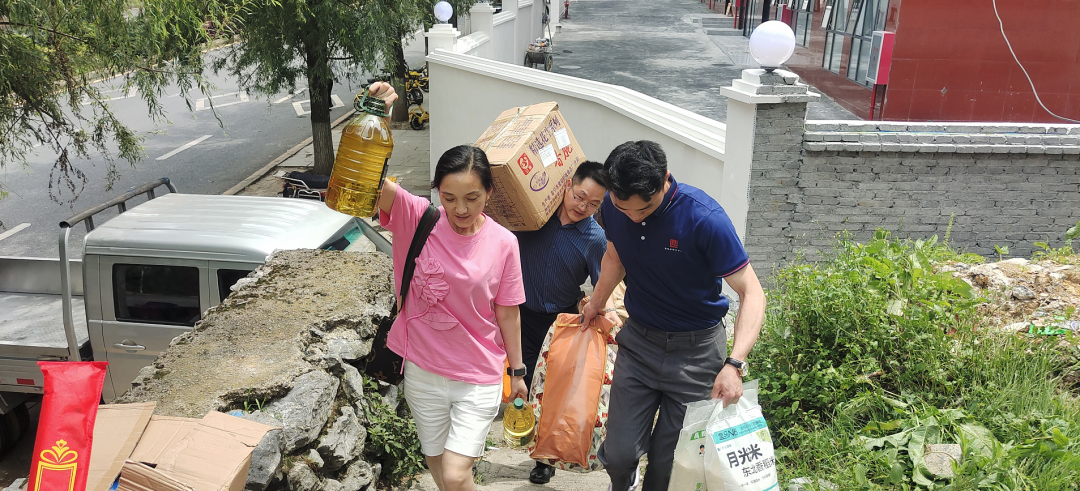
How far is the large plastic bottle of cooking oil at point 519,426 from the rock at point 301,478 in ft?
3.21

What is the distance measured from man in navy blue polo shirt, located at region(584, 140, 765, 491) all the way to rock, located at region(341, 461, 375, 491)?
1059 mm

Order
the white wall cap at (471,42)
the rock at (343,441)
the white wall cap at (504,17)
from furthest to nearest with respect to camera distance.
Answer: the white wall cap at (504,17)
the white wall cap at (471,42)
the rock at (343,441)

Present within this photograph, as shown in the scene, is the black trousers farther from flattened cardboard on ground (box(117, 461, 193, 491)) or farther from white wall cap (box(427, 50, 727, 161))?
white wall cap (box(427, 50, 727, 161))

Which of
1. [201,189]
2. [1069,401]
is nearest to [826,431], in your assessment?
[1069,401]

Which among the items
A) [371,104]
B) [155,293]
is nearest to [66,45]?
[155,293]

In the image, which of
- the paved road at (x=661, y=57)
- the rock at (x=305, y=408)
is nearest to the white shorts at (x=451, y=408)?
the rock at (x=305, y=408)

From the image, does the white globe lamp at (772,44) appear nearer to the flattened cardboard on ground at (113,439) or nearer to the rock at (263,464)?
the rock at (263,464)

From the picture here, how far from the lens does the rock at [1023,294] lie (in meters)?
4.24

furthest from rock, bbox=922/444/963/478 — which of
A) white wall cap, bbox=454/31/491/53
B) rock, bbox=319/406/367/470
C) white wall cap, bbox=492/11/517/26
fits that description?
white wall cap, bbox=492/11/517/26

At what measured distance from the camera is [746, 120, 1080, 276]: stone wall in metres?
5.77

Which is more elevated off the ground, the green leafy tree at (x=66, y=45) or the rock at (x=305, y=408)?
the green leafy tree at (x=66, y=45)

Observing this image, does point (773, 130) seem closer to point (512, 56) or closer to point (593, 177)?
point (593, 177)

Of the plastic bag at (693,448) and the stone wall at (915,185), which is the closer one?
the plastic bag at (693,448)

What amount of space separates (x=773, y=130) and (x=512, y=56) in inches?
488
